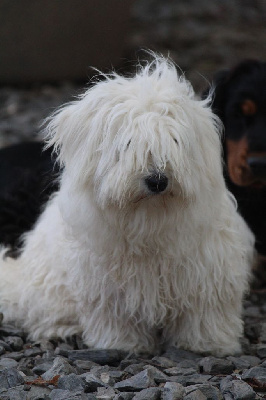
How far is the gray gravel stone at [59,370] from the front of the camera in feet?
10.5

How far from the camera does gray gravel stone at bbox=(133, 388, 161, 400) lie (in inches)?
115

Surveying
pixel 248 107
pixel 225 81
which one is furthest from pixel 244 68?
pixel 248 107

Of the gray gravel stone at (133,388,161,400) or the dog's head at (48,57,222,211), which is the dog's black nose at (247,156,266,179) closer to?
the dog's head at (48,57,222,211)

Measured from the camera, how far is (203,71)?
930 centimetres

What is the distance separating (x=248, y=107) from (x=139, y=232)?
5.26 ft

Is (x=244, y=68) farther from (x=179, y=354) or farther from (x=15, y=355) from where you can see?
(x=15, y=355)

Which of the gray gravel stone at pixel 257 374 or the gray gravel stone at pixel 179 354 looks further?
the gray gravel stone at pixel 179 354

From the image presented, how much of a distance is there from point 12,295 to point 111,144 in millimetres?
1197

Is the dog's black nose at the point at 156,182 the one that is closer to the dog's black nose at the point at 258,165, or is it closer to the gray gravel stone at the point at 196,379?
the gray gravel stone at the point at 196,379

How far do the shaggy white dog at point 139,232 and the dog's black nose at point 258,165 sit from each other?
1.63 feet

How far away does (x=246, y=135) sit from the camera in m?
4.48

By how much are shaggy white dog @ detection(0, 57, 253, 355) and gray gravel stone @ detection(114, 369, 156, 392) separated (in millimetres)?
452

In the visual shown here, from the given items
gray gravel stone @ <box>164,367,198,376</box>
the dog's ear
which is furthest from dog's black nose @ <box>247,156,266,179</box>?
gray gravel stone @ <box>164,367,198,376</box>

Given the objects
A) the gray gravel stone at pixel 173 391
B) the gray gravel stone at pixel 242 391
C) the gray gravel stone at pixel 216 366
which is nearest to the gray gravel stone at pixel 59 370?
the gray gravel stone at pixel 173 391
